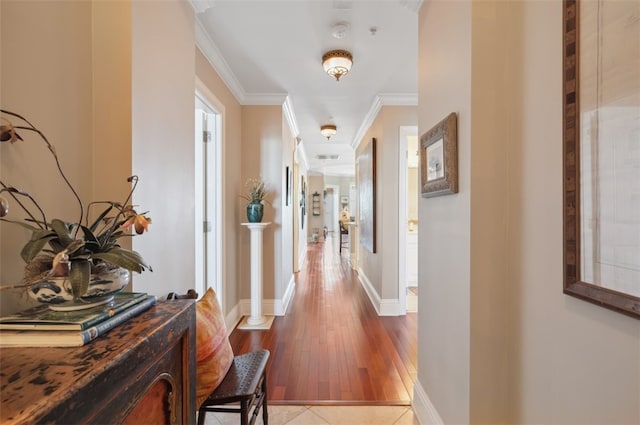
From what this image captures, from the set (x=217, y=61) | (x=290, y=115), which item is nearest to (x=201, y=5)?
(x=217, y=61)

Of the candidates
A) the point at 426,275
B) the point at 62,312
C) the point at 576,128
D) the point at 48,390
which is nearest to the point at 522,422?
the point at 426,275

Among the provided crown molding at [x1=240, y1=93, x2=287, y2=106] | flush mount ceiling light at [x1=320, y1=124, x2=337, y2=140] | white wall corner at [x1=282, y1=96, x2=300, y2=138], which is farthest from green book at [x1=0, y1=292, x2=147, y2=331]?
flush mount ceiling light at [x1=320, y1=124, x2=337, y2=140]

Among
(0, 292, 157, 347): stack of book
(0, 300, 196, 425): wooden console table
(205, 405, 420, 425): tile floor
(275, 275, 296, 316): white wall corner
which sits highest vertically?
(0, 292, 157, 347): stack of book

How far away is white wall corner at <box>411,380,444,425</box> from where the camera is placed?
1588 mm

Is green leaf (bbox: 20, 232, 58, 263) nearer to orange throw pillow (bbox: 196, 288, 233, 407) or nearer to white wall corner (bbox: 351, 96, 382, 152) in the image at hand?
orange throw pillow (bbox: 196, 288, 233, 407)

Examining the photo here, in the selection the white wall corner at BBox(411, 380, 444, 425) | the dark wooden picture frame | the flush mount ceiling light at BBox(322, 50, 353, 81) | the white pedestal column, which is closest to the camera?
the dark wooden picture frame

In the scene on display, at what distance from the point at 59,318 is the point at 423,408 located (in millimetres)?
1861

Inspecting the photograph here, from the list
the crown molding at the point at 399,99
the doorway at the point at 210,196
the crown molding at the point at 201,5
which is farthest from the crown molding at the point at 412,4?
the doorway at the point at 210,196

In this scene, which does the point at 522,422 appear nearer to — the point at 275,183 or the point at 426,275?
the point at 426,275

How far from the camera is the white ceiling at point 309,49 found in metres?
2.00

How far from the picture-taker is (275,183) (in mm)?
3527

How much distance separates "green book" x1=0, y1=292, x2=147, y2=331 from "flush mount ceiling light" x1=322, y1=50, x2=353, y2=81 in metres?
2.36

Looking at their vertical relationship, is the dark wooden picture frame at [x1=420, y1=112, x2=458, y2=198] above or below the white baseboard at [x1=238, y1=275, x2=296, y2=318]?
above

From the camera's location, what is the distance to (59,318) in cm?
72
